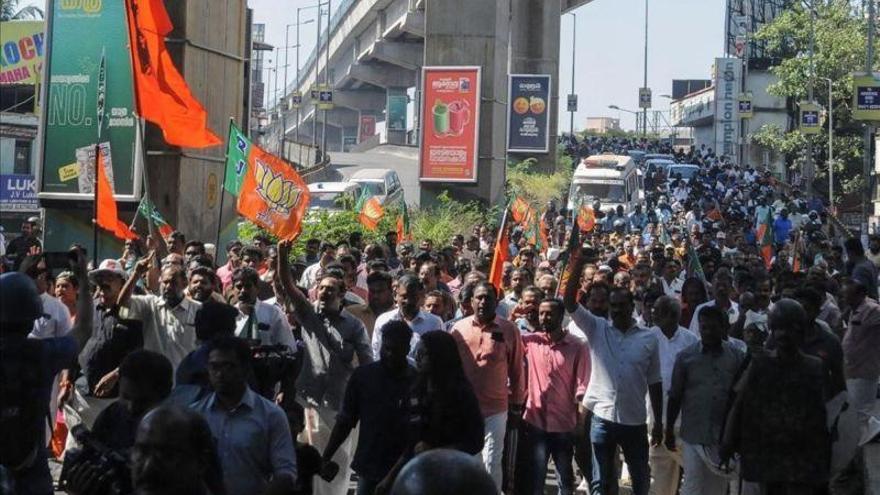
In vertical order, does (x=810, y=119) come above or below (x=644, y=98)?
below

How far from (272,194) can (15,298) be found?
8229mm

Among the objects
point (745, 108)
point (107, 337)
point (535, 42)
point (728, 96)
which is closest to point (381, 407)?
point (107, 337)

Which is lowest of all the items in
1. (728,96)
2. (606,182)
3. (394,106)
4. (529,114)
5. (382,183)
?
(382,183)

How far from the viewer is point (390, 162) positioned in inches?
2844

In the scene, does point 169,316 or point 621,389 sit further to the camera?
point 621,389

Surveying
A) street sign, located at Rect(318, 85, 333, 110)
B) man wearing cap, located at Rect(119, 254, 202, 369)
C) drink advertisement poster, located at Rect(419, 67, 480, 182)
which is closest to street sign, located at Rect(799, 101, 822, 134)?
drink advertisement poster, located at Rect(419, 67, 480, 182)

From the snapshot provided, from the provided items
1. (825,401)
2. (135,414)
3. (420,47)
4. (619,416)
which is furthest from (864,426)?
(420,47)

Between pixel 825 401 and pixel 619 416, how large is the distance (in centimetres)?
171

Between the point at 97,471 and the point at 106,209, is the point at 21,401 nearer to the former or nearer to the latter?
the point at 97,471

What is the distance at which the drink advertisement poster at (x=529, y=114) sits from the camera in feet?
163

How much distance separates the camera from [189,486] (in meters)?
4.57

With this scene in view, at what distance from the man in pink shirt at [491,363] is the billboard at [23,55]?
45.9 meters

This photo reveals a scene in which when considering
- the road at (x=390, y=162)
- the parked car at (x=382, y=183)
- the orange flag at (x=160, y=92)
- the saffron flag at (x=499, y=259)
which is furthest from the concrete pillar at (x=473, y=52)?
the road at (x=390, y=162)

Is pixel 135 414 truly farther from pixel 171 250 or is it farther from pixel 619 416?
pixel 171 250
